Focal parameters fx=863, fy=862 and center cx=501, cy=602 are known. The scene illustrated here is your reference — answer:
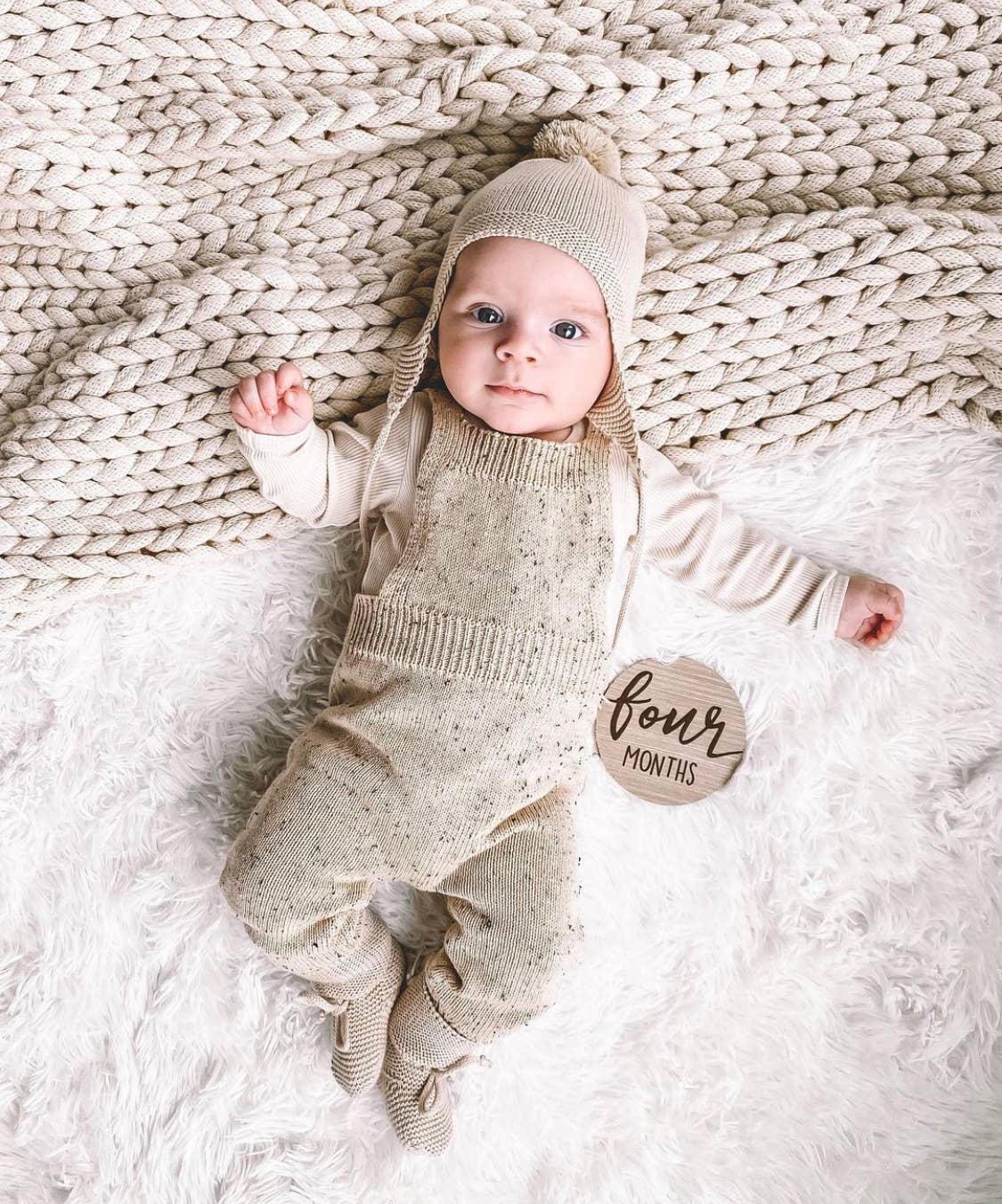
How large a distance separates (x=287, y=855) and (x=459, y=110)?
798mm

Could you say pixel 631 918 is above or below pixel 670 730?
below

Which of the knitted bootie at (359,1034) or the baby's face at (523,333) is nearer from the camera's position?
the baby's face at (523,333)

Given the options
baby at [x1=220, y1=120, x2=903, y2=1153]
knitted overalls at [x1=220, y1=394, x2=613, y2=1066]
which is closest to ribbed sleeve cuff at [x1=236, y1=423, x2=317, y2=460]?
baby at [x1=220, y1=120, x2=903, y2=1153]

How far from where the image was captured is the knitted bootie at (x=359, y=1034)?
0.93 meters

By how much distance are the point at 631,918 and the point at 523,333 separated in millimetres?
660

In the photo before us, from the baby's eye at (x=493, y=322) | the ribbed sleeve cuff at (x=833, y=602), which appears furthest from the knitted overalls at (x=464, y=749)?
the ribbed sleeve cuff at (x=833, y=602)

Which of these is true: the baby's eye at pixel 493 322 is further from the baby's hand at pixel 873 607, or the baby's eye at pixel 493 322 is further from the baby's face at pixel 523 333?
the baby's hand at pixel 873 607

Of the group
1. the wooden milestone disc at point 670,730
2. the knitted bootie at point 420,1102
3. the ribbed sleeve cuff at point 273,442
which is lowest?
the knitted bootie at point 420,1102

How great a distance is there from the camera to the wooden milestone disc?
3.27ft

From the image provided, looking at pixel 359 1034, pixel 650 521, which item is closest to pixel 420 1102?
pixel 359 1034

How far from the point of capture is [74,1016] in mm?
975

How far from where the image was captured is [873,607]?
0.95 metres

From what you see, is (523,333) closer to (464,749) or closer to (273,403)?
(273,403)

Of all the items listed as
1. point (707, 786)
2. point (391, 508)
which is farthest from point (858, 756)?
point (391, 508)
